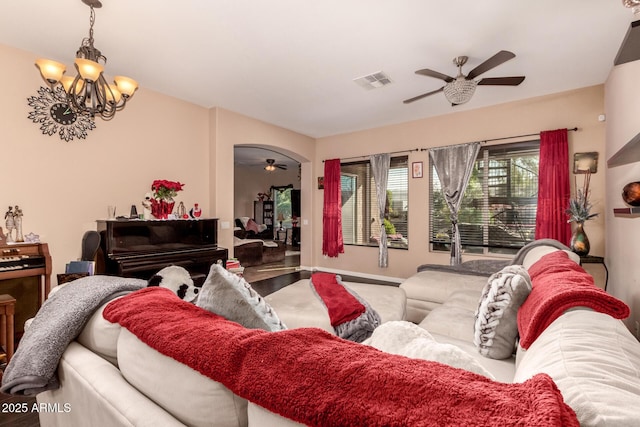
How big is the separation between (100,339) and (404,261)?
496 centimetres

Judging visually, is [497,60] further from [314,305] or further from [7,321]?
[7,321]

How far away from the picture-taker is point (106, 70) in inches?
138

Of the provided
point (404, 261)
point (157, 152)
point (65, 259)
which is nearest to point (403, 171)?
point (404, 261)

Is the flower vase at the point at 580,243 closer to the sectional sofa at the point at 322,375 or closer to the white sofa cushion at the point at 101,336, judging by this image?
the sectional sofa at the point at 322,375

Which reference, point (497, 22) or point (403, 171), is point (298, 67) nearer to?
point (497, 22)

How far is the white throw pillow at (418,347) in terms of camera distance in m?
0.74

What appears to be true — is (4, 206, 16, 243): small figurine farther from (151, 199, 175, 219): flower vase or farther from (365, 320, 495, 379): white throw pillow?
(365, 320, 495, 379): white throw pillow

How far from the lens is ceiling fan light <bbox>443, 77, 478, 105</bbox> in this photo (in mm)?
3094

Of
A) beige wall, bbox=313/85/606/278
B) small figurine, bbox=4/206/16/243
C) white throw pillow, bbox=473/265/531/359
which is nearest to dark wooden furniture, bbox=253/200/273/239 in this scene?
beige wall, bbox=313/85/606/278

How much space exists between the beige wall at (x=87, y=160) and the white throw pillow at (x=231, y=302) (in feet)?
10.5

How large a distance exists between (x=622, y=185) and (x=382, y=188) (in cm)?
333

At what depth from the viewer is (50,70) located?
2342 mm

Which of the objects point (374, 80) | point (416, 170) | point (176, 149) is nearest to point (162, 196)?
point (176, 149)

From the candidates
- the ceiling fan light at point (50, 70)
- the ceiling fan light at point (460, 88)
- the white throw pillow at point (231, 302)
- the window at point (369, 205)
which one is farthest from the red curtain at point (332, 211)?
the white throw pillow at point (231, 302)
